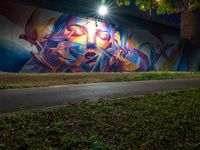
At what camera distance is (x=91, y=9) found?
24375 millimetres

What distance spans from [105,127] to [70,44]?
16.3m

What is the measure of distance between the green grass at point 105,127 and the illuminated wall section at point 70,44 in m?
11.8

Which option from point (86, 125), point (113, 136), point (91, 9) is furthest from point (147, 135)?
point (91, 9)

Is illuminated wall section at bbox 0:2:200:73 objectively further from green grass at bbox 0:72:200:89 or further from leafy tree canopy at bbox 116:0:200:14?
leafy tree canopy at bbox 116:0:200:14

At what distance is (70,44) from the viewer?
72.3ft

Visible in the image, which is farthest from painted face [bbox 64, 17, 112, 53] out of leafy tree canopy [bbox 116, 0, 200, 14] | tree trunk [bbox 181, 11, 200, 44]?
leafy tree canopy [bbox 116, 0, 200, 14]

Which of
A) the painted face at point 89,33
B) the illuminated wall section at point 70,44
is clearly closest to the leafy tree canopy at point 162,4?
the illuminated wall section at point 70,44

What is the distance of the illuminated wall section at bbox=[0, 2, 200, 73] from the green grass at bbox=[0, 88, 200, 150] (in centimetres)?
1178

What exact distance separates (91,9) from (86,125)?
63.0ft

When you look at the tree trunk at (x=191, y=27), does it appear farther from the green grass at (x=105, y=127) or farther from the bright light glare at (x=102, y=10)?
the green grass at (x=105, y=127)

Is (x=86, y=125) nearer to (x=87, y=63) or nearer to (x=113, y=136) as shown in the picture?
(x=113, y=136)

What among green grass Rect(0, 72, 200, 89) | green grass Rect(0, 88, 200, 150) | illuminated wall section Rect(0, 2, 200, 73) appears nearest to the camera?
green grass Rect(0, 88, 200, 150)

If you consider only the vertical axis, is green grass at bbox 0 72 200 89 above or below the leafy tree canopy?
below

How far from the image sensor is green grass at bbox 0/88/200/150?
5258mm
